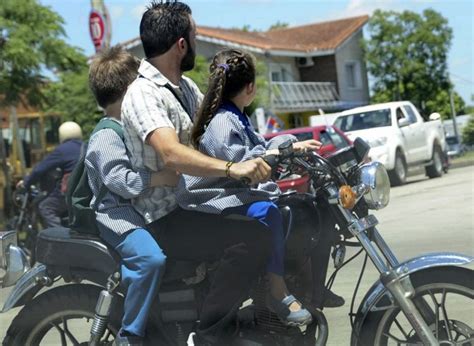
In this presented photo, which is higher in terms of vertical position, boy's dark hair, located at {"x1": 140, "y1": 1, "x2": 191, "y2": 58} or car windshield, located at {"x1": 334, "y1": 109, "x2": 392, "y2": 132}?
boy's dark hair, located at {"x1": 140, "y1": 1, "x2": 191, "y2": 58}

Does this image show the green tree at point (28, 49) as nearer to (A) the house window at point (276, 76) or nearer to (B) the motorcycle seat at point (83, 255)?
(B) the motorcycle seat at point (83, 255)

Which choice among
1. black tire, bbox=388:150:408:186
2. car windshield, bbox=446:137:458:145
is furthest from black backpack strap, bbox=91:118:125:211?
car windshield, bbox=446:137:458:145

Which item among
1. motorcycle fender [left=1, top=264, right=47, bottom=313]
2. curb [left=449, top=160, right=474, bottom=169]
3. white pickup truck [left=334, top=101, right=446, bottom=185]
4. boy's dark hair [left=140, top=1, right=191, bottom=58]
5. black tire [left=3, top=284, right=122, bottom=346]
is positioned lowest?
curb [left=449, top=160, right=474, bottom=169]

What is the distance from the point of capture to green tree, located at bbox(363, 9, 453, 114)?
153 feet

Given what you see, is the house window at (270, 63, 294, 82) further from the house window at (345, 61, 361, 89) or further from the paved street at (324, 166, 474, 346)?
the paved street at (324, 166, 474, 346)

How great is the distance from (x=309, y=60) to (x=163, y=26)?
45807 mm

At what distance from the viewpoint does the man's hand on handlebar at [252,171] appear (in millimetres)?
3344

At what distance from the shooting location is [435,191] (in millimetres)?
16719

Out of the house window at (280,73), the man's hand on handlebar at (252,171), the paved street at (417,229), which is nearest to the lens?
the man's hand on handlebar at (252,171)

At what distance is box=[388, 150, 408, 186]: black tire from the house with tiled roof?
2155cm

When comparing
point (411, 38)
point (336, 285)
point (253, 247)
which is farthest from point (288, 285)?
point (411, 38)

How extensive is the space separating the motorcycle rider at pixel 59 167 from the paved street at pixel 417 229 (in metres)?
1.44

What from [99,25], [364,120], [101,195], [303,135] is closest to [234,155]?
[101,195]

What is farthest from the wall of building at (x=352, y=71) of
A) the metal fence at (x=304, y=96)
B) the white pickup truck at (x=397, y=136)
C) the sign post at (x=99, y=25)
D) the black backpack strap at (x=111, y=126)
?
the black backpack strap at (x=111, y=126)
